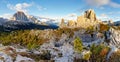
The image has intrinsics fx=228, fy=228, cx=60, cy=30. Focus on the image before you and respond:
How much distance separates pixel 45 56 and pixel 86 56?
32060 mm

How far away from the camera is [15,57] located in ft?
453

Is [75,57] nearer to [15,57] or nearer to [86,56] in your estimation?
[86,56]

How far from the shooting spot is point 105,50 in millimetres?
161375

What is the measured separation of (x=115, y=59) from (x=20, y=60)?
2462 inches

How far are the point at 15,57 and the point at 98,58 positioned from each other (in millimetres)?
55369

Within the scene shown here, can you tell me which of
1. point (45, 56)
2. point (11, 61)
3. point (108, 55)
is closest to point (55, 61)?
point (45, 56)

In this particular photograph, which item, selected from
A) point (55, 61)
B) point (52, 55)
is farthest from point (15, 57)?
point (52, 55)

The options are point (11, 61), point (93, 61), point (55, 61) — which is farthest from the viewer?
point (93, 61)

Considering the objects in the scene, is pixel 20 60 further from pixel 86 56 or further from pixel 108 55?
pixel 108 55

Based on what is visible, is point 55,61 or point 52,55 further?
point 52,55

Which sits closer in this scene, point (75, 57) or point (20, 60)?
point (20, 60)

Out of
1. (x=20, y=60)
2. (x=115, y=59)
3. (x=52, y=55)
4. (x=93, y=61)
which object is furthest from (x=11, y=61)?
(x=115, y=59)

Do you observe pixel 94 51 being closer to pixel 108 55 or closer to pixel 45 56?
pixel 108 55

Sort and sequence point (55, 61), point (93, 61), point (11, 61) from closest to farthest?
point (11, 61) < point (55, 61) < point (93, 61)
